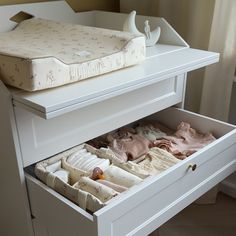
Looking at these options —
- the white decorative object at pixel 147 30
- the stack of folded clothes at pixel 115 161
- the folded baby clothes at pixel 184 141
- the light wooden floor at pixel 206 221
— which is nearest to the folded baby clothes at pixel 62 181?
the stack of folded clothes at pixel 115 161

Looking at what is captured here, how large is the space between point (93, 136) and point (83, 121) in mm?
71

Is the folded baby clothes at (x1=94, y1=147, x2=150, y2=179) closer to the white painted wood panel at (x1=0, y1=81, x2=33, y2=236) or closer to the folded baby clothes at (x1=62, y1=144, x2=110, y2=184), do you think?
the folded baby clothes at (x1=62, y1=144, x2=110, y2=184)

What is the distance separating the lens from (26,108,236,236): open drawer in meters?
0.85

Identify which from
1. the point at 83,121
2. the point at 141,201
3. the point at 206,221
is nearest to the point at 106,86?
the point at 83,121

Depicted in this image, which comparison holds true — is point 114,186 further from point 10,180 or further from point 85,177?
point 10,180

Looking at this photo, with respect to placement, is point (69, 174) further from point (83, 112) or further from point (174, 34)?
point (174, 34)

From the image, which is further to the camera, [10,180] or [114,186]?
[10,180]

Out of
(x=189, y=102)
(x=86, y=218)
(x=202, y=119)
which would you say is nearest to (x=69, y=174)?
(x=86, y=218)

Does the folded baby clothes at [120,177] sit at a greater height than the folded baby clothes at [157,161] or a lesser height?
greater

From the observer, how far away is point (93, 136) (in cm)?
112

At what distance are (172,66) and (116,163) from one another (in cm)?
35

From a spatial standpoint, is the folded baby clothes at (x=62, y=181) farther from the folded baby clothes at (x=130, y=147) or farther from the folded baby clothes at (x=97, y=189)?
the folded baby clothes at (x=130, y=147)

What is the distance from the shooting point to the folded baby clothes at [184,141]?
4.05 ft

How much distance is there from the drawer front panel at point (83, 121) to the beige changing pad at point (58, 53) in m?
0.11
